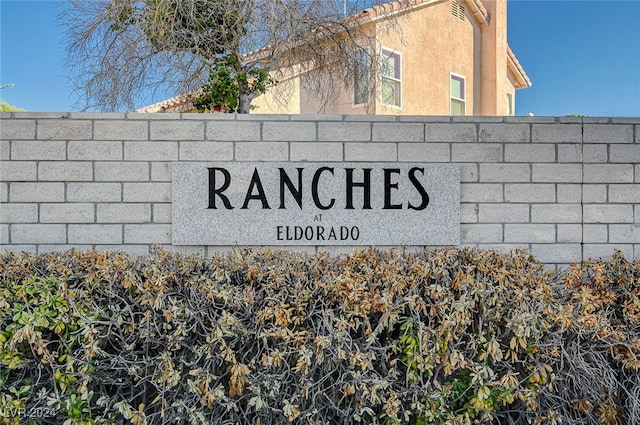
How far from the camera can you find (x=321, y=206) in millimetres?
4184

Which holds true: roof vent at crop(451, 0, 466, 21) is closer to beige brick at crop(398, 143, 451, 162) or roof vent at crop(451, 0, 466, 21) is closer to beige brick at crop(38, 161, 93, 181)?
beige brick at crop(398, 143, 451, 162)

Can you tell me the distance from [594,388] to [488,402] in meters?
0.66

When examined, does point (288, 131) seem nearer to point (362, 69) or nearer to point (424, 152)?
point (424, 152)

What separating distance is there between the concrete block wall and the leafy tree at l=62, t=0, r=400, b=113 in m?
1.93

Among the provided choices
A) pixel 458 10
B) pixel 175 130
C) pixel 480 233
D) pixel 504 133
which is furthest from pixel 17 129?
pixel 458 10

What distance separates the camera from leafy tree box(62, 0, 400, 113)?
18.4 feet

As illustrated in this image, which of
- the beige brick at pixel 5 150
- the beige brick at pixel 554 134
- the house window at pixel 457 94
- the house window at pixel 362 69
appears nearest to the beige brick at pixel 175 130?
the beige brick at pixel 5 150

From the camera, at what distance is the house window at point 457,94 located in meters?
11.8

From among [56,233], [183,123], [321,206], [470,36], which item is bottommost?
[56,233]

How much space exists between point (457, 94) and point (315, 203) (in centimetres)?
889

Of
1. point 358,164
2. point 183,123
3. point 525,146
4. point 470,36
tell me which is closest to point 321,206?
point 358,164

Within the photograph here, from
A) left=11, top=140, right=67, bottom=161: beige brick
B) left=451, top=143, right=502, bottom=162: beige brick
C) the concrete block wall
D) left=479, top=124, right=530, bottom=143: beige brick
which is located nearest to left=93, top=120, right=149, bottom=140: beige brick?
the concrete block wall

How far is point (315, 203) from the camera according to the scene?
13.7ft

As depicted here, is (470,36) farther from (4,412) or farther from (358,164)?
(4,412)
